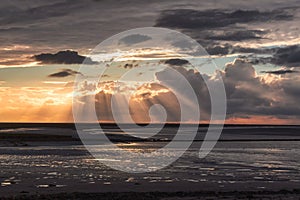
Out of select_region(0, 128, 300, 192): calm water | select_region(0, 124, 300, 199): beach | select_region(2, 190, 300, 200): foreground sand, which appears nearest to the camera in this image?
select_region(2, 190, 300, 200): foreground sand

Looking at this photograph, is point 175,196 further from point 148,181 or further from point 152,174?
point 152,174

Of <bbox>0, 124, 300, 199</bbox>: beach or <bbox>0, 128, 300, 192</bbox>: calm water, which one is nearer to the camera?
<bbox>0, 124, 300, 199</bbox>: beach

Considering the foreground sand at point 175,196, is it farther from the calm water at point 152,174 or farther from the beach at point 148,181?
the calm water at point 152,174

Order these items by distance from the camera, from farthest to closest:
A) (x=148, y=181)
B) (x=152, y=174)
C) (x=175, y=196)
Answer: (x=152, y=174) → (x=148, y=181) → (x=175, y=196)

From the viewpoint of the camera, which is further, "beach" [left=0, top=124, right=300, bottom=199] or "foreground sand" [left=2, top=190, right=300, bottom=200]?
"beach" [left=0, top=124, right=300, bottom=199]

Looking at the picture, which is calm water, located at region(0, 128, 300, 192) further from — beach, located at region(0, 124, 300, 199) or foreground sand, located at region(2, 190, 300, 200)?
foreground sand, located at region(2, 190, 300, 200)

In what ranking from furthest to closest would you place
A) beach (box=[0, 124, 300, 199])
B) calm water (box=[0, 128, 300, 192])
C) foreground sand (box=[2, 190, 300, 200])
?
1. calm water (box=[0, 128, 300, 192])
2. beach (box=[0, 124, 300, 199])
3. foreground sand (box=[2, 190, 300, 200])

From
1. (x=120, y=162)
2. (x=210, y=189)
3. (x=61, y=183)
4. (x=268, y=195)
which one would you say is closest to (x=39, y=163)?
(x=120, y=162)

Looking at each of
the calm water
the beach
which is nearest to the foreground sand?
the beach

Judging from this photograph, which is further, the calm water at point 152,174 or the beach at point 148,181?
the calm water at point 152,174

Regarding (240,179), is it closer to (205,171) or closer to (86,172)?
(205,171)

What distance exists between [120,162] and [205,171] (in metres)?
11.7

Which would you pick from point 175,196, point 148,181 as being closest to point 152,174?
point 148,181

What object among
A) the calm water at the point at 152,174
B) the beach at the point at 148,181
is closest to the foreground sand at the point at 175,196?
the beach at the point at 148,181
